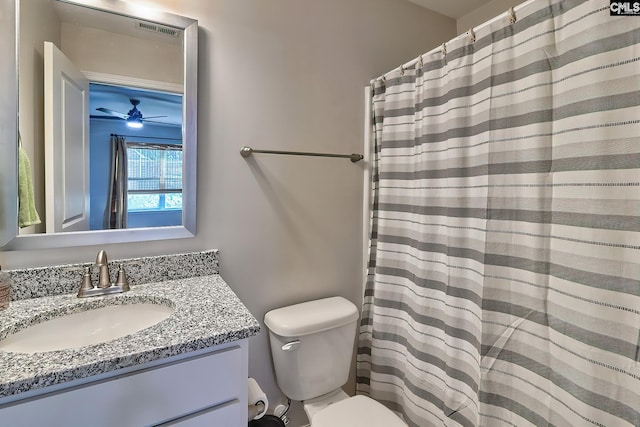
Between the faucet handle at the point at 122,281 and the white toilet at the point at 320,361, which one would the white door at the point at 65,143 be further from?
the white toilet at the point at 320,361

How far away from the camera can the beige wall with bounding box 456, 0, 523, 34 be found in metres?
1.72

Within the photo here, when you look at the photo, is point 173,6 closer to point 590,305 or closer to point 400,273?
point 400,273

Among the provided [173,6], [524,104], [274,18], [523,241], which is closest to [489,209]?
[523,241]

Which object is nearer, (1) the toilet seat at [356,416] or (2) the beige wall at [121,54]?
(2) the beige wall at [121,54]

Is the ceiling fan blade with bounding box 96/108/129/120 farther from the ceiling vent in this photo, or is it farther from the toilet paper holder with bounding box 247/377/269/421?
the toilet paper holder with bounding box 247/377/269/421

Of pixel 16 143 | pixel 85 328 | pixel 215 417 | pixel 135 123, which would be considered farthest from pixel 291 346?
pixel 16 143

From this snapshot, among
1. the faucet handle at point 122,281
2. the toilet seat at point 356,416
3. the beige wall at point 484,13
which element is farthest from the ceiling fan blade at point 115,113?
the beige wall at point 484,13

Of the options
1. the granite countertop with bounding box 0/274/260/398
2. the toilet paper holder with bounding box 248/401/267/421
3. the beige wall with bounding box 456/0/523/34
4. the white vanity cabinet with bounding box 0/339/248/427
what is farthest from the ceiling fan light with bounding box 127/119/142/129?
the beige wall with bounding box 456/0/523/34

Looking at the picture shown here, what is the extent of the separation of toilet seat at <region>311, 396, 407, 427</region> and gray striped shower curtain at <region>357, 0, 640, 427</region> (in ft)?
0.67

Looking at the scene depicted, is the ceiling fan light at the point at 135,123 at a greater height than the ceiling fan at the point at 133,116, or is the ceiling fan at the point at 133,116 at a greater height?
the ceiling fan at the point at 133,116

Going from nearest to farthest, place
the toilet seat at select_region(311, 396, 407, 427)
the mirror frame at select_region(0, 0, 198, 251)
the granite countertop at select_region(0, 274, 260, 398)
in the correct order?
the granite countertop at select_region(0, 274, 260, 398)
the mirror frame at select_region(0, 0, 198, 251)
the toilet seat at select_region(311, 396, 407, 427)

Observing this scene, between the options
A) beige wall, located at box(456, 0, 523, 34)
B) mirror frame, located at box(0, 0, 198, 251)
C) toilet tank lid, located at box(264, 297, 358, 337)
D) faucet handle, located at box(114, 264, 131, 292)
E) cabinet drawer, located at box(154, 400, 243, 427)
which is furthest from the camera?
beige wall, located at box(456, 0, 523, 34)

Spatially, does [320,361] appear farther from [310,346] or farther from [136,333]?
[136,333]

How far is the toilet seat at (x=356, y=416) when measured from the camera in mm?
1226
